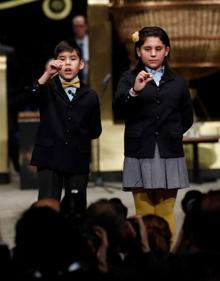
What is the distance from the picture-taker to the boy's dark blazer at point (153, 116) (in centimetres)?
457

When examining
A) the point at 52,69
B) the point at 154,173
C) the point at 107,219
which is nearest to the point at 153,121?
the point at 154,173

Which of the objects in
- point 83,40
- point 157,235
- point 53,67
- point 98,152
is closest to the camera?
point 157,235

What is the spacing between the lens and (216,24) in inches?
292

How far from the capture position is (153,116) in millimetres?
4574

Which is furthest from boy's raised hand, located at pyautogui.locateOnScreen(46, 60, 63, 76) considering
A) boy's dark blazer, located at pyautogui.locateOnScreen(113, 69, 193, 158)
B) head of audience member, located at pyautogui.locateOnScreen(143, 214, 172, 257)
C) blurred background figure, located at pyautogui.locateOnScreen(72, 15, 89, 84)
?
blurred background figure, located at pyautogui.locateOnScreen(72, 15, 89, 84)

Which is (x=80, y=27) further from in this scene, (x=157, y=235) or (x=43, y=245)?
(x=43, y=245)

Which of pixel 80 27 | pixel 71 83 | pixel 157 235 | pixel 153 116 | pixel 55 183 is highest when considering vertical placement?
pixel 80 27

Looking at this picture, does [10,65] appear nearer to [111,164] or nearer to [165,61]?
[111,164]

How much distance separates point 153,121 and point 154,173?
0.92 feet

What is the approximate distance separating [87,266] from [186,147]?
5.95 metres

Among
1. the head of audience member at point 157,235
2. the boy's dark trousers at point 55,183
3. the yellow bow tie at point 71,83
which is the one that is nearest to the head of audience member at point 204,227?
the head of audience member at point 157,235

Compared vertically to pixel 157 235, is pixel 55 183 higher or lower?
higher

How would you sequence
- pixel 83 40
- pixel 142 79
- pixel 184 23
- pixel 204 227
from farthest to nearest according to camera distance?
1. pixel 83 40
2. pixel 184 23
3. pixel 142 79
4. pixel 204 227

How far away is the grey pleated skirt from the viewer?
4559 mm
